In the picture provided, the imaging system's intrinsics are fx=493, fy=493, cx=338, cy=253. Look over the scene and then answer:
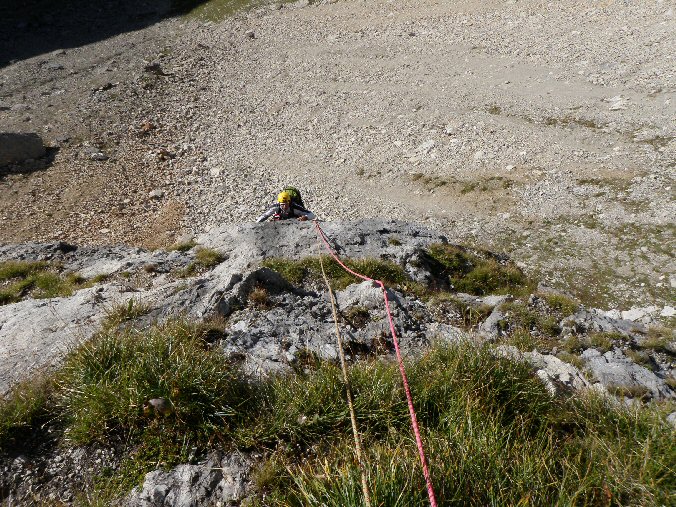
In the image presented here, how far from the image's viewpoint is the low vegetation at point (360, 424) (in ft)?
13.1

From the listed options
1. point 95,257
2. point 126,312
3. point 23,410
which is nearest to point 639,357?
point 126,312

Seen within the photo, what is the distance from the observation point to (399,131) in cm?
2295

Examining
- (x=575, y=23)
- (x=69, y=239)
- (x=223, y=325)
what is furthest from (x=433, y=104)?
(x=223, y=325)

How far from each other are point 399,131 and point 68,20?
31.3m

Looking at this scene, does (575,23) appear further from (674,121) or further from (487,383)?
(487,383)

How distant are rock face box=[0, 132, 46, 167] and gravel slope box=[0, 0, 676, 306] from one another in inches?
35.4

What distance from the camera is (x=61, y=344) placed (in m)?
6.77

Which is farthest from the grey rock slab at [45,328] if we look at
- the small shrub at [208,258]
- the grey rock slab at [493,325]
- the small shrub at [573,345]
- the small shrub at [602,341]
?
the small shrub at [602,341]

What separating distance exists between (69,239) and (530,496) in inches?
667

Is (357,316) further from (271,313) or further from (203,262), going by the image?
(203,262)

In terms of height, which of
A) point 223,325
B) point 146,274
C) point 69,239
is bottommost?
point 69,239

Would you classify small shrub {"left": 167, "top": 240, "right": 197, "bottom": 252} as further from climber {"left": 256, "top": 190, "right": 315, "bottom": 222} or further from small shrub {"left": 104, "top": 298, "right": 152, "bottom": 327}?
small shrub {"left": 104, "top": 298, "right": 152, "bottom": 327}

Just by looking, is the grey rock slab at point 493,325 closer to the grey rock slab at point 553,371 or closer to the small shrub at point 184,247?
the grey rock slab at point 553,371

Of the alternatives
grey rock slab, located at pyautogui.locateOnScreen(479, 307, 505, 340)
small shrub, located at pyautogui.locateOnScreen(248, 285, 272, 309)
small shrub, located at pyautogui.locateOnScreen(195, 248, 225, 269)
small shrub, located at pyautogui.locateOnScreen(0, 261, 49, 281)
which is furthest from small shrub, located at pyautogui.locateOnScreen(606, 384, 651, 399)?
small shrub, located at pyautogui.locateOnScreen(0, 261, 49, 281)
